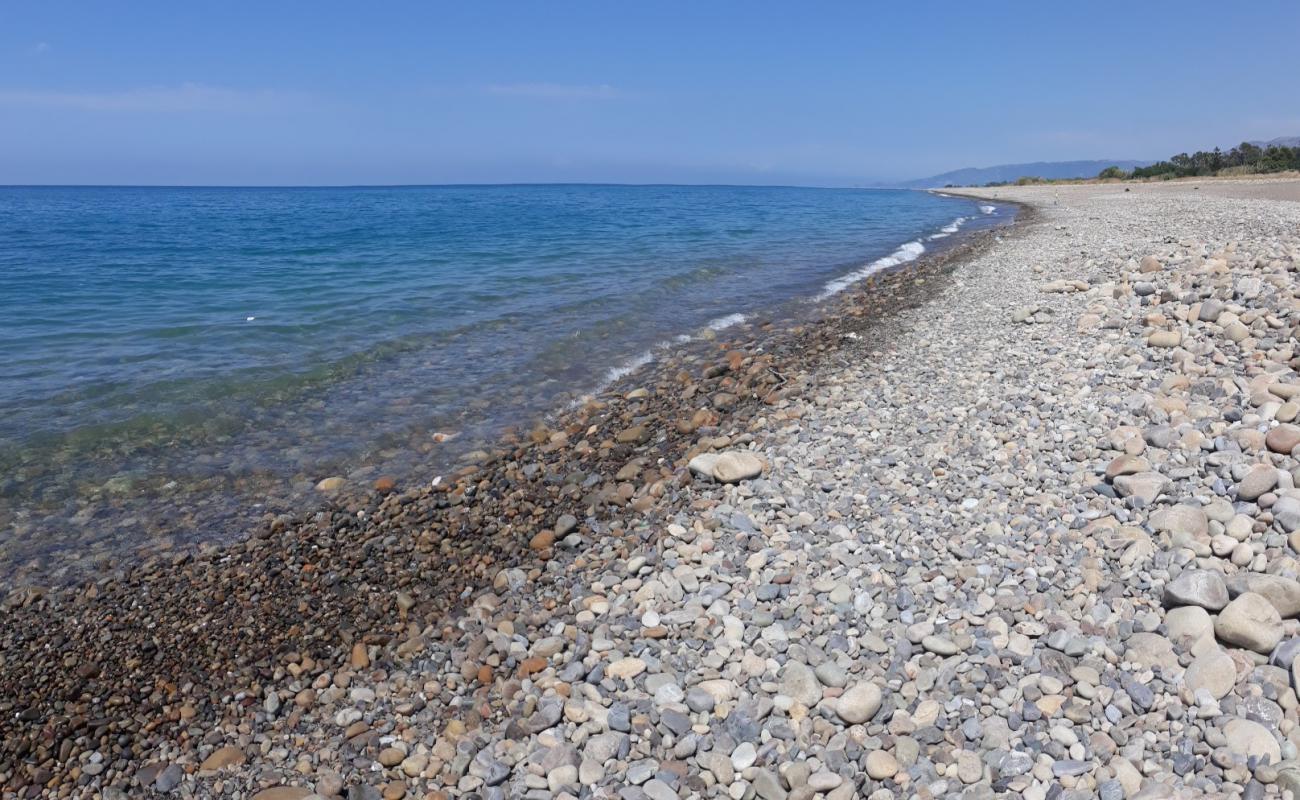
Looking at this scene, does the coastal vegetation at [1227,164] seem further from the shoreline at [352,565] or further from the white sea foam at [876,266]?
the shoreline at [352,565]

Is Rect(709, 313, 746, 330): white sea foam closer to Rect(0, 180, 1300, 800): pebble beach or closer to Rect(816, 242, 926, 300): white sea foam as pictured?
Rect(816, 242, 926, 300): white sea foam

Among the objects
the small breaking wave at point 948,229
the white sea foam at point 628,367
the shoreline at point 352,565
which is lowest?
the shoreline at point 352,565

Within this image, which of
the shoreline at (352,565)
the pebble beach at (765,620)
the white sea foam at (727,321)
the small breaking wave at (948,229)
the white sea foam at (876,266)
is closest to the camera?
the pebble beach at (765,620)

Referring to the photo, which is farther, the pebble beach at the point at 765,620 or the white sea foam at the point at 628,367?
the white sea foam at the point at 628,367

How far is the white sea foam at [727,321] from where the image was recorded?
537 inches

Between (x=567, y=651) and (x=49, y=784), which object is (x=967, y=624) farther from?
(x=49, y=784)

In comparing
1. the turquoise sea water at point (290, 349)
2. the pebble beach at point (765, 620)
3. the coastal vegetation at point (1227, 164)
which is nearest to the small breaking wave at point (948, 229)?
the turquoise sea water at point (290, 349)

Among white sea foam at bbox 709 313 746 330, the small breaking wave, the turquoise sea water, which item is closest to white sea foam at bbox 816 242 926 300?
the turquoise sea water

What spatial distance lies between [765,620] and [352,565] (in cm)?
326

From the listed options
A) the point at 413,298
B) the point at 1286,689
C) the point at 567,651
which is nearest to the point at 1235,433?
the point at 1286,689

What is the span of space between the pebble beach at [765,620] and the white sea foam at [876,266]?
10145mm

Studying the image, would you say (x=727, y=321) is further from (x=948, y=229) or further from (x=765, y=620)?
(x=948, y=229)

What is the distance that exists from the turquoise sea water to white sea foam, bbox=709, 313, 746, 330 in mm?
91

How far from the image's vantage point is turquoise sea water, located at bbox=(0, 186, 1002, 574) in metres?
7.42
